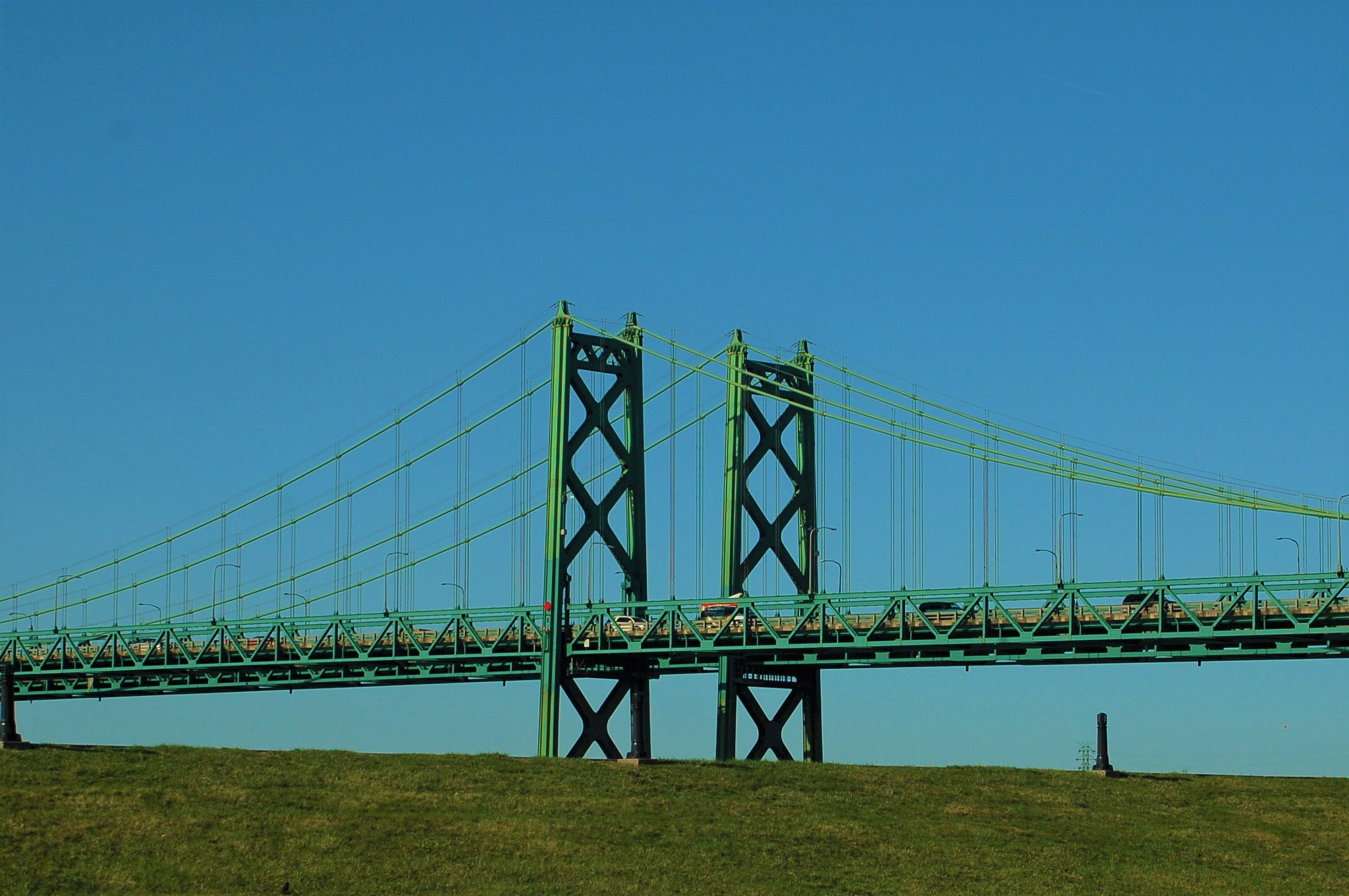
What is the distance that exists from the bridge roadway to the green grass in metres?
8.64

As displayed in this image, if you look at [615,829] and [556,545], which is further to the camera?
[556,545]

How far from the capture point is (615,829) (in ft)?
208

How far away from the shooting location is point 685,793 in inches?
2726

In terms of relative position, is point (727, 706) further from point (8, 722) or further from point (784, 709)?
point (8, 722)

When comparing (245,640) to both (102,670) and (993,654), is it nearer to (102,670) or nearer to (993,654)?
(102,670)

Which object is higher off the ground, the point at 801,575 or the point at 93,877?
the point at 801,575

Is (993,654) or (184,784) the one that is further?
(993,654)

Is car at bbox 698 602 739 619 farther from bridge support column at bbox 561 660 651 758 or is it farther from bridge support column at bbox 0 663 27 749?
bridge support column at bbox 0 663 27 749

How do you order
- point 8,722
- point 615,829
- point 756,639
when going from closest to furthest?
point 615,829 < point 8,722 < point 756,639

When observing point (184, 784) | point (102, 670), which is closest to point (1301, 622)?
point (184, 784)

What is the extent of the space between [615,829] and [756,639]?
31.6m

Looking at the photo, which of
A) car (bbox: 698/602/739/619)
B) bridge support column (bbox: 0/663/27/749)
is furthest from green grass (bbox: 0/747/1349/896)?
car (bbox: 698/602/739/619)

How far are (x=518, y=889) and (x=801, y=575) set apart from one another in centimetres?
4975

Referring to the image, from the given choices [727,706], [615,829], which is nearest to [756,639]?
[727,706]
